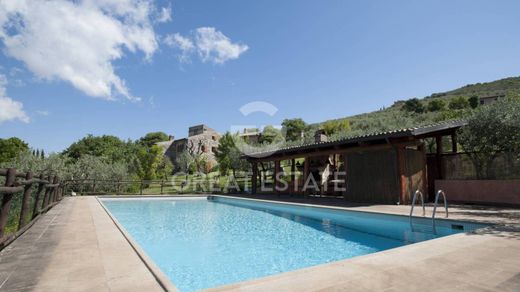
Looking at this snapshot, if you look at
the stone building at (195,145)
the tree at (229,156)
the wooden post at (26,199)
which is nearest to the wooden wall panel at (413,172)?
the wooden post at (26,199)

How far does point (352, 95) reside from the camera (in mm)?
21812

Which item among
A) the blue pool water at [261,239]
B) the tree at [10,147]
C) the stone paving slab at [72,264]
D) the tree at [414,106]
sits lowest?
the blue pool water at [261,239]

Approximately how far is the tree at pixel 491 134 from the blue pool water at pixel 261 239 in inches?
216

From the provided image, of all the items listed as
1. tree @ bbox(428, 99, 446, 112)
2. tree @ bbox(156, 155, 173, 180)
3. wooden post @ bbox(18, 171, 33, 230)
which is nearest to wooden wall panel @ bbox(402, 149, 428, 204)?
wooden post @ bbox(18, 171, 33, 230)

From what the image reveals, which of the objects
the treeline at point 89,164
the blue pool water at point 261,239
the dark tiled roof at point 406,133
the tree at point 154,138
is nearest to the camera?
the blue pool water at point 261,239

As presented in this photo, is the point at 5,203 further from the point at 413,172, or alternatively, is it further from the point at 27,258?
the point at 413,172

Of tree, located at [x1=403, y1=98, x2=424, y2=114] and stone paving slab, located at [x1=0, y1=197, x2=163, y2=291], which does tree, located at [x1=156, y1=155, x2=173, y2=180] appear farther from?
tree, located at [x1=403, y1=98, x2=424, y2=114]

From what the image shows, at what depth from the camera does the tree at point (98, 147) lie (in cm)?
4762

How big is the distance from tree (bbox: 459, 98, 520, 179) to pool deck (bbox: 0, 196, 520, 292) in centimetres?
694

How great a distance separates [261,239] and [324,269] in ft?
14.2

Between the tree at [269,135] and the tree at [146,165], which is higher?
the tree at [269,135]

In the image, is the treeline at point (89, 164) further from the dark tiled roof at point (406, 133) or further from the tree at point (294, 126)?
the tree at point (294, 126)

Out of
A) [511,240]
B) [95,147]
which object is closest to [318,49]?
[511,240]

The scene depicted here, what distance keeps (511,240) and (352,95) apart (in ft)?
60.4
